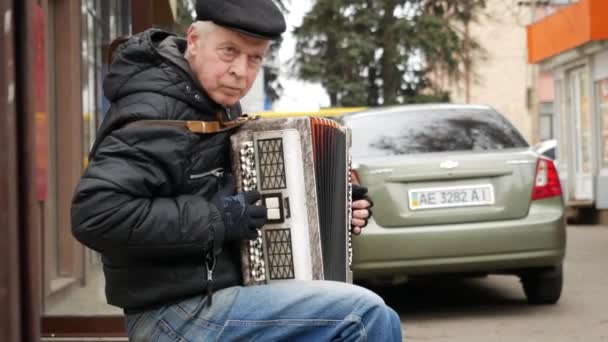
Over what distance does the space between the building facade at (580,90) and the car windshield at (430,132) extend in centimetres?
1256

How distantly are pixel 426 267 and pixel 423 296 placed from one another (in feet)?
6.35

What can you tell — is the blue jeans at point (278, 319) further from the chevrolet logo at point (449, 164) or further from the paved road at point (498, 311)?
the chevrolet logo at point (449, 164)

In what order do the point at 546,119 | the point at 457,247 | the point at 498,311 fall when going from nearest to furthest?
the point at 457,247 → the point at 498,311 → the point at 546,119

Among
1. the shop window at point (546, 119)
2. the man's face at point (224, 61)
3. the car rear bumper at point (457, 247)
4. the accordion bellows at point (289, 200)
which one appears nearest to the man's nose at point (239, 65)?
the man's face at point (224, 61)

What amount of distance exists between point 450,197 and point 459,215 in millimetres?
135

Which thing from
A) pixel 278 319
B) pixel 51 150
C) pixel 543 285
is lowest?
pixel 543 285

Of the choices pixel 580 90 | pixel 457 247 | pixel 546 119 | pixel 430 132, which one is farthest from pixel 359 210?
pixel 546 119

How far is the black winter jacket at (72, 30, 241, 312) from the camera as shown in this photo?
2.64 m

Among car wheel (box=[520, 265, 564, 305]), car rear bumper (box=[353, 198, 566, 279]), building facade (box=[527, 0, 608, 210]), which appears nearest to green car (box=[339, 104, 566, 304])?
car rear bumper (box=[353, 198, 566, 279])

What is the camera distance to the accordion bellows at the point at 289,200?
3006 mm

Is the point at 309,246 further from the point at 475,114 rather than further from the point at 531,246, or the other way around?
Answer: the point at 475,114

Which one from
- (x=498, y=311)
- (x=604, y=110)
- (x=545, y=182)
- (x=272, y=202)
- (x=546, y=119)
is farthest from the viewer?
(x=546, y=119)

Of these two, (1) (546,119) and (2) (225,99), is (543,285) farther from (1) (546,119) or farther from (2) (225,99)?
(1) (546,119)

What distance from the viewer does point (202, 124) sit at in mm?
2887
